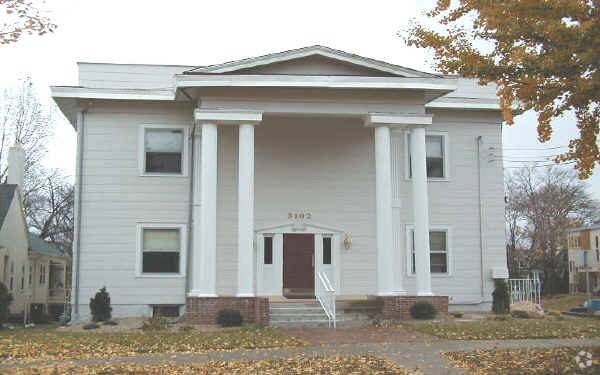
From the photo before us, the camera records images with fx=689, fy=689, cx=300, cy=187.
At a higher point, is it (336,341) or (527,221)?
(527,221)

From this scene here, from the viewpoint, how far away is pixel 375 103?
19438 millimetres

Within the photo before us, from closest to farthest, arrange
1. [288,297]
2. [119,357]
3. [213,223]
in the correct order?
[119,357] → [213,223] → [288,297]

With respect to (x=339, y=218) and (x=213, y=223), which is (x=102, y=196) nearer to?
(x=213, y=223)

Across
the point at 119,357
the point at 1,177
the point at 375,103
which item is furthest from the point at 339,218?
the point at 1,177

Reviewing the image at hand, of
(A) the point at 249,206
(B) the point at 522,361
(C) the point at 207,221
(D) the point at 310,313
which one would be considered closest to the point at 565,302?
(D) the point at 310,313

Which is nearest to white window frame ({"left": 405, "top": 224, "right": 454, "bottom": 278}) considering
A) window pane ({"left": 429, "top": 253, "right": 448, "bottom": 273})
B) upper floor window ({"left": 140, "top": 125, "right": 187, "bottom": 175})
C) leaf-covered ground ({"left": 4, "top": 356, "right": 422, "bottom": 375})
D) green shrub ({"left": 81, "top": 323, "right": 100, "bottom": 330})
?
window pane ({"left": 429, "top": 253, "right": 448, "bottom": 273})

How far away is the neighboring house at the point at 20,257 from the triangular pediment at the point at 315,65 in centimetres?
1156

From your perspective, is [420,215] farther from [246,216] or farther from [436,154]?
[246,216]

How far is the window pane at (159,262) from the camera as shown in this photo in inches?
826

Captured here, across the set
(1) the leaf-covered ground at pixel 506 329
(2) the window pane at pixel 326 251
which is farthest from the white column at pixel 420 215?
(2) the window pane at pixel 326 251

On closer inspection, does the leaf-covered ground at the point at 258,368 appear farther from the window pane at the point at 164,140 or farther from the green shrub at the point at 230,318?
the window pane at the point at 164,140

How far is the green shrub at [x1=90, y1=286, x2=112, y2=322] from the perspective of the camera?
778 inches

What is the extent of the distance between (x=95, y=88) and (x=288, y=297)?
862cm

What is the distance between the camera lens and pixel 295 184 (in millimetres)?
21516
